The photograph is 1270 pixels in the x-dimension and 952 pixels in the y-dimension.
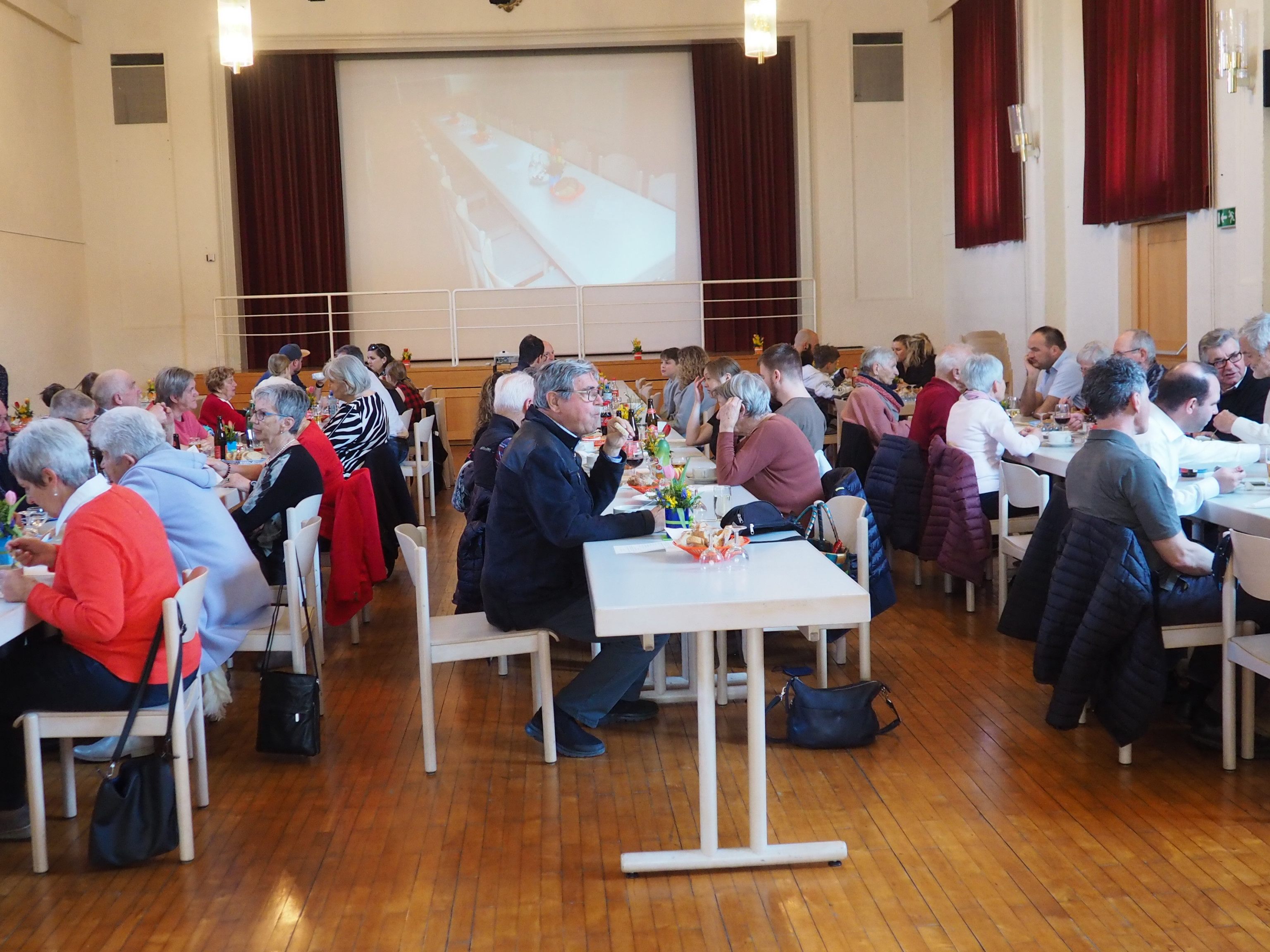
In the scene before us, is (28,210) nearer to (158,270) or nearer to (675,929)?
(158,270)

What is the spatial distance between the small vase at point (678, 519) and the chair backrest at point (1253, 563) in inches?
59.6

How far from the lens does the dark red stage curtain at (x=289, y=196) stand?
13.3m

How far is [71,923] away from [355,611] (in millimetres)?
2357

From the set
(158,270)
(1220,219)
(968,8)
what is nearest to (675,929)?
(1220,219)

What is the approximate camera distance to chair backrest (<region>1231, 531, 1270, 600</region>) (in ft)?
10.3

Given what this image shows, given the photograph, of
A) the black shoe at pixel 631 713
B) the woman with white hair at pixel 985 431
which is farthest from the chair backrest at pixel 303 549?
the woman with white hair at pixel 985 431

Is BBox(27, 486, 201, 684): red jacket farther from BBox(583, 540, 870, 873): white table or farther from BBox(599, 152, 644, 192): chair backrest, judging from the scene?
BBox(599, 152, 644, 192): chair backrest

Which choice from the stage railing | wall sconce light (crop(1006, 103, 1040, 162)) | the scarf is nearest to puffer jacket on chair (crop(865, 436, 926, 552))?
the scarf

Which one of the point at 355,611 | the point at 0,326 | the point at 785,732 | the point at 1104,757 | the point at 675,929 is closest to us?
the point at 675,929

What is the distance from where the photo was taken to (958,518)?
5.40m

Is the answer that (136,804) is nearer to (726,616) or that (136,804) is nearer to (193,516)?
(193,516)

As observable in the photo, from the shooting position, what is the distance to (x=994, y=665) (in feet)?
15.5

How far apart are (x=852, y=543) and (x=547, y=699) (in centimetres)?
131

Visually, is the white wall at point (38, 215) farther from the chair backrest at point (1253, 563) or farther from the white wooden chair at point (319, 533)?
the chair backrest at point (1253, 563)
